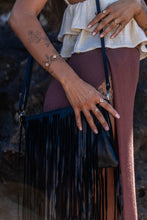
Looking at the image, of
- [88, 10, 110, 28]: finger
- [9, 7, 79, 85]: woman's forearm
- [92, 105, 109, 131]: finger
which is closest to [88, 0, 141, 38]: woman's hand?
[88, 10, 110, 28]: finger

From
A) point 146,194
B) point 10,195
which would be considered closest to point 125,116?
point 146,194

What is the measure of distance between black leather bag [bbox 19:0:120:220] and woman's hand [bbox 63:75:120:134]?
23 mm

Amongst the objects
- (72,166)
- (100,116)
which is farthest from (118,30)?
(72,166)

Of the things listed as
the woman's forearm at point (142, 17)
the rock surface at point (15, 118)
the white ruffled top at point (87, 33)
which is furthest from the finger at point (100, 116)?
the rock surface at point (15, 118)

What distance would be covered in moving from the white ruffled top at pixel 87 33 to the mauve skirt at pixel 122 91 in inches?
1.2

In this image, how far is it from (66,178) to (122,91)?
0.42 m

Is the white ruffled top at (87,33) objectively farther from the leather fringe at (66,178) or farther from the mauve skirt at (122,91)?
the leather fringe at (66,178)

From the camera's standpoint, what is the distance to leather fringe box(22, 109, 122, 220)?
1.05 meters

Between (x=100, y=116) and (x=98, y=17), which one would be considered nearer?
(x=100, y=116)

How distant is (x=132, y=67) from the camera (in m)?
1.16

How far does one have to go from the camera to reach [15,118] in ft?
8.27

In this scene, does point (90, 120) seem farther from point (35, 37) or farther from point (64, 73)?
point (35, 37)

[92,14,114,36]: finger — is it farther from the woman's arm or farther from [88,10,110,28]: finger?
the woman's arm

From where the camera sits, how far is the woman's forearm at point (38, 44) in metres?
1.06
